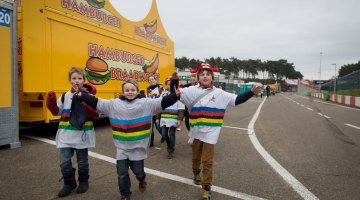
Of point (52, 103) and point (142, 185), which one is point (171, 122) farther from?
point (52, 103)

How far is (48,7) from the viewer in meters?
6.73

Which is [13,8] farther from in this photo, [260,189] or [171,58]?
[171,58]

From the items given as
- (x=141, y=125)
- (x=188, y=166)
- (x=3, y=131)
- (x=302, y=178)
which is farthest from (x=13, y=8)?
(x=302, y=178)

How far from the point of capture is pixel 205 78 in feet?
12.4

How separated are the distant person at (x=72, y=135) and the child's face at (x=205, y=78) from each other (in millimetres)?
1462

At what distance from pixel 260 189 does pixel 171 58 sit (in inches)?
400

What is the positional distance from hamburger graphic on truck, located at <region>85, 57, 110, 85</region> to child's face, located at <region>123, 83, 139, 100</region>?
16.8 ft

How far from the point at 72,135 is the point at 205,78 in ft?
6.37

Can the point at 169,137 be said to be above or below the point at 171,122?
below

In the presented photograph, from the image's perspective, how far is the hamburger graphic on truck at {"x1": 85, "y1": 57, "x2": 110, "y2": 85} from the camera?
322 inches

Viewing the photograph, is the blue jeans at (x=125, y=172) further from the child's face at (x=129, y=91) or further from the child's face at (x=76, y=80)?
the child's face at (x=76, y=80)

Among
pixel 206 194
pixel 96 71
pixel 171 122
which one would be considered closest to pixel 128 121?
pixel 206 194

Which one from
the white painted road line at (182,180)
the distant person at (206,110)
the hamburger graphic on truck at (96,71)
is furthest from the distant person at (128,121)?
the hamburger graphic on truck at (96,71)

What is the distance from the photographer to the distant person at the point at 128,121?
336cm
